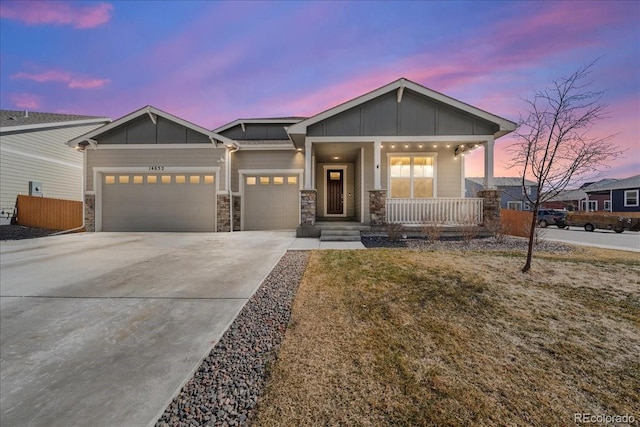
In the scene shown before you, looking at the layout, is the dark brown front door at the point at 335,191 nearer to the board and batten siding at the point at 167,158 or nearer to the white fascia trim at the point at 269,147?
the white fascia trim at the point at 269,147

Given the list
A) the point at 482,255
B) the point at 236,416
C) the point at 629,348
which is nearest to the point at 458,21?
the point at 482,255

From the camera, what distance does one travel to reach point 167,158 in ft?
38.0

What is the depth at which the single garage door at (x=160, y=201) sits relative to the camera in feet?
38.4

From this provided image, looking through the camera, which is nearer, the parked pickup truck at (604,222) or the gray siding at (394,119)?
the gray siding at (394,119)

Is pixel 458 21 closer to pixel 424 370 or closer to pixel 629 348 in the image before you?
pixel 629 348

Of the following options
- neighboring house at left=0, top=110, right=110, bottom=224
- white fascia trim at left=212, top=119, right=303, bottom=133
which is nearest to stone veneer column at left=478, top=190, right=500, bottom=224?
white fascia trim at left=212, top=119, right=303, bottom=133

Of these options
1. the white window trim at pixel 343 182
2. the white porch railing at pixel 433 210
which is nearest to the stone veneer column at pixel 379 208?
the white porch railing at pixel 433 210

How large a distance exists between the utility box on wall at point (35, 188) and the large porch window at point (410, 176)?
18.8 metres

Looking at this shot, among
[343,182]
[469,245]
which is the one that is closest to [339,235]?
[469,245]

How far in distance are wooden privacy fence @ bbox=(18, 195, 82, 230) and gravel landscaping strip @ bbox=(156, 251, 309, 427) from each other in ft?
47.1

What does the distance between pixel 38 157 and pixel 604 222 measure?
107 ft

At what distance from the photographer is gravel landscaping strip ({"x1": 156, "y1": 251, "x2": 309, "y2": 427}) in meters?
1.73

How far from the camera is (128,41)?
15.8 metres

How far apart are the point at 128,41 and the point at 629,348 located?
2311 centimetres
